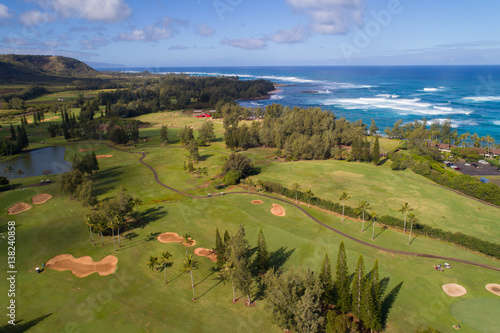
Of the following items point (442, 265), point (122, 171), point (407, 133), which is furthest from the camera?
point (407, 133)

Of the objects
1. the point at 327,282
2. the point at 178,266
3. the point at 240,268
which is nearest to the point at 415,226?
the point at 327,282

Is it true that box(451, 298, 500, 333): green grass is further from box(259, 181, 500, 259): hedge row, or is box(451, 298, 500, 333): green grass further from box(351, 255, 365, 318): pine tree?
box(259, 181, 500, 259): hedge row

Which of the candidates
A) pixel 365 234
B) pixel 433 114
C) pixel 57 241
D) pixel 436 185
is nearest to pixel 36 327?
pixel 57 241

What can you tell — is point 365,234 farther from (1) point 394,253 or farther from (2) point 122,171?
(2) point 122,171

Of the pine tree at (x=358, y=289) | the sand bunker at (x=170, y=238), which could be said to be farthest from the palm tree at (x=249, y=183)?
the pine tree at (x=358, y=289)

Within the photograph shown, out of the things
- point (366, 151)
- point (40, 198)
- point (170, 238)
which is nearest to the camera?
point (170, 238)

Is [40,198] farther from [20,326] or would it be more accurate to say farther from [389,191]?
[389,191]
